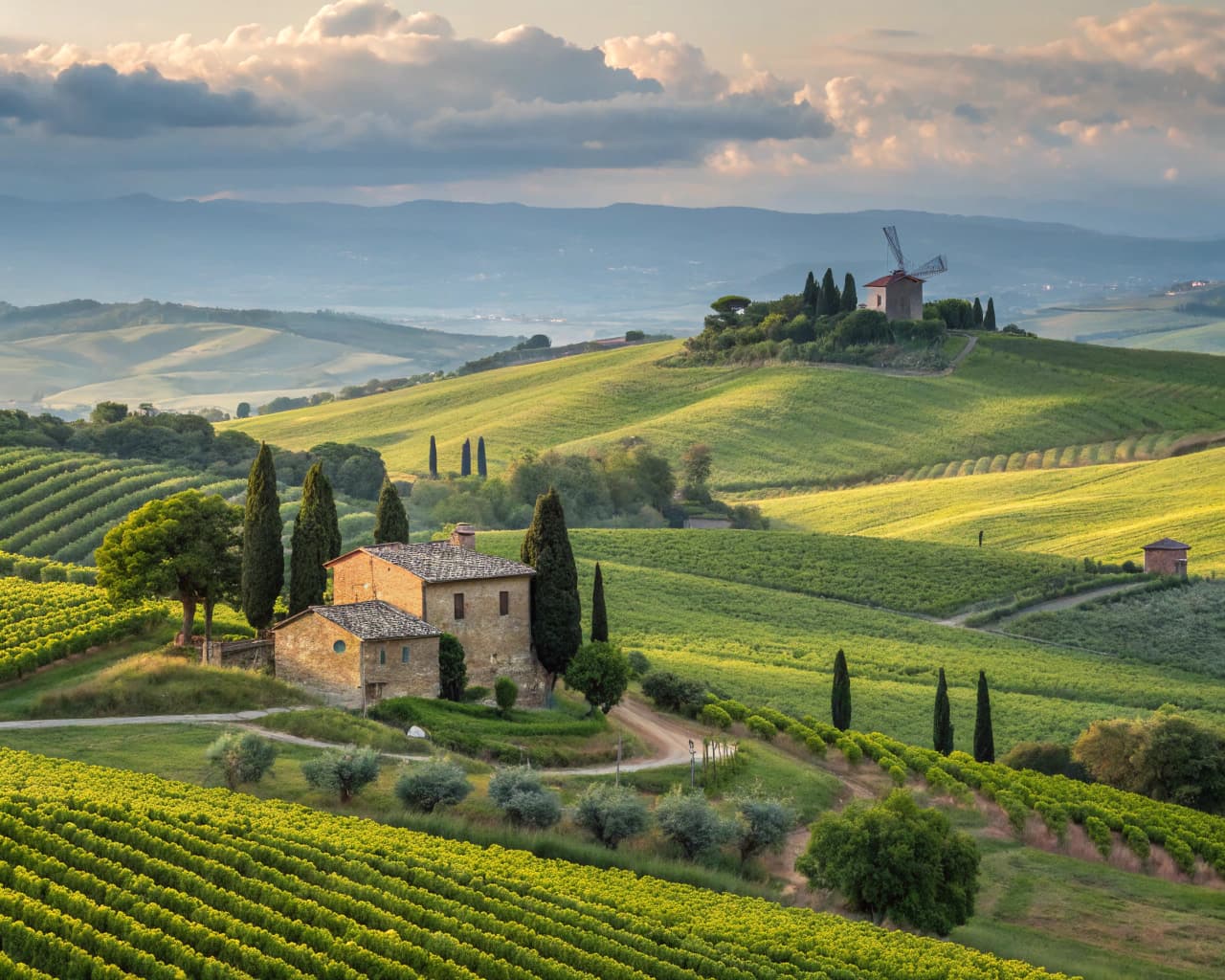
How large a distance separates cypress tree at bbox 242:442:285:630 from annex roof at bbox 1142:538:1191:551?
50.0 metres

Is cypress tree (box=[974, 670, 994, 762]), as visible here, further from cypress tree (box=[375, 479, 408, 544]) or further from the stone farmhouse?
cypress tree (box=[375, 479, 408, 544])

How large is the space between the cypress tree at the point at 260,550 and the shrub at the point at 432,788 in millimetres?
15146

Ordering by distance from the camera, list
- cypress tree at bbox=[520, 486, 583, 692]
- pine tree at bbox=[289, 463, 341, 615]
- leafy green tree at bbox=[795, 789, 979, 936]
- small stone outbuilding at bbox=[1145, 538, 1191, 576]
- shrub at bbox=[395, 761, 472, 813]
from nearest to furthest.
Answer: leafy green tree at bbox=[795, 789, 979, 936] → shrub at bbox=[395, 761, 472, 813] → cypress tree at bbox=[520, 486, 583, 692] → pine tree at bbox=[289, 463, 341, 615] → small stone outbuilding at bbox=[1145, 538, 1191, 576]

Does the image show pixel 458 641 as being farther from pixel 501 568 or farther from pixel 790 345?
pixel 790 345

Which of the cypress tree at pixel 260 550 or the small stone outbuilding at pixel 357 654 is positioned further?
the cypress tree at pixel 260 550

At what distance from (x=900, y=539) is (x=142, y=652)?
54.2m

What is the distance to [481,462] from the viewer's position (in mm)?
117438

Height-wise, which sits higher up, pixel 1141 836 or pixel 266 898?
pixel 266 898

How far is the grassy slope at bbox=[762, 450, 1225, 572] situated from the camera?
91750mm

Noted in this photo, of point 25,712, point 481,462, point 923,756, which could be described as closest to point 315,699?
point 25,712

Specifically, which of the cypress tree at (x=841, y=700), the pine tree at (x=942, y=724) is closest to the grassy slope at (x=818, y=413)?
the cypress tree at (x=841, y=700)

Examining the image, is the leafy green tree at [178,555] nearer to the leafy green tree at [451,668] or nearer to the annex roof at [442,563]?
the annex roof at [442,563]

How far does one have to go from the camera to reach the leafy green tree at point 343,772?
3650 cm

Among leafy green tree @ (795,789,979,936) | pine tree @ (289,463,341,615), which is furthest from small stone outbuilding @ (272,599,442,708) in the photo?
leafy green tree @ (795,789,979,936)
